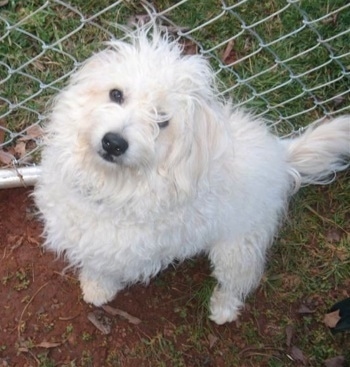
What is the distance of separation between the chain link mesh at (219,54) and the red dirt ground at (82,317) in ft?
1.19

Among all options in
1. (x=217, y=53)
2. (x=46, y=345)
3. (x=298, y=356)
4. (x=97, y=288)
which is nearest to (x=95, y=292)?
(x=97, y=288)

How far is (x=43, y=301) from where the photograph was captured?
2.65 m

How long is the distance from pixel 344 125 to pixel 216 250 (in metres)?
0.67

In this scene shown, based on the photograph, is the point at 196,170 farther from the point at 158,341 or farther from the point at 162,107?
the point at 158,341

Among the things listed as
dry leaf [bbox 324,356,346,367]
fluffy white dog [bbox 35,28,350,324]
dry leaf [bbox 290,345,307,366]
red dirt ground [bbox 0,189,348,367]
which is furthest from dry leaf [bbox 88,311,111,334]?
dry leaf [bbox 324,356,346,367]

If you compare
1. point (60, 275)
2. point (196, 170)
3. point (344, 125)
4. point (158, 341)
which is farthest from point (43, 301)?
point (344, 125)

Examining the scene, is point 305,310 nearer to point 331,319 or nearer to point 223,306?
point 331,319

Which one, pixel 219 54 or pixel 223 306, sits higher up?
pixel 219 54

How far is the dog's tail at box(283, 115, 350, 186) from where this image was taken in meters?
2.39

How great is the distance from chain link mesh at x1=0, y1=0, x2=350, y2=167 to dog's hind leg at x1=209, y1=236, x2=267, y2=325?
684 mm

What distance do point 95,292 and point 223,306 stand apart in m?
0.54

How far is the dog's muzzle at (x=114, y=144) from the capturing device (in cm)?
170

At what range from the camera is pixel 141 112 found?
175 centimetres

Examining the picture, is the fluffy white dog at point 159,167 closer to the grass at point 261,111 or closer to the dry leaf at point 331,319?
the grass at point 261,111
